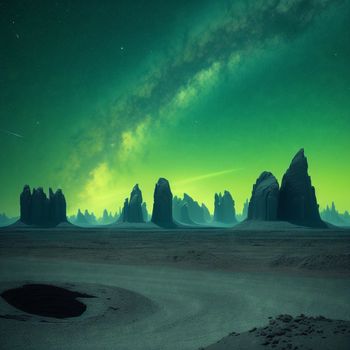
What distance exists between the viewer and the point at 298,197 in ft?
323

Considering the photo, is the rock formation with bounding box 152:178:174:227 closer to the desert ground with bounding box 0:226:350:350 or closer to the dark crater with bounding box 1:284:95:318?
the desert ground with bounding box 0:226:350:350

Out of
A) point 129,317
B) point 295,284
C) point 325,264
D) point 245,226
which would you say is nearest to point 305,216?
point 245,226

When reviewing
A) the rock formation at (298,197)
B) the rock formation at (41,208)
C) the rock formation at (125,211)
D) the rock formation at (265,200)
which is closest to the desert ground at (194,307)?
the rock formation at (265,200)

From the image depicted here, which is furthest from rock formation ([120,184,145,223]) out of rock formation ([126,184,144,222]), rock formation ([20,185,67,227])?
rock formation ([20,185,67,227])

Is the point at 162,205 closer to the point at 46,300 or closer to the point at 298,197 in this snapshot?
the point at 298,197

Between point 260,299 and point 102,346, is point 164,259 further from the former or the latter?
point 102,346

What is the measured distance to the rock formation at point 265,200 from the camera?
10081 cm

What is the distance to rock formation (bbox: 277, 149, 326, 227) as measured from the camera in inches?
3875

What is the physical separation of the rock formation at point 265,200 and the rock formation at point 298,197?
2.73 m

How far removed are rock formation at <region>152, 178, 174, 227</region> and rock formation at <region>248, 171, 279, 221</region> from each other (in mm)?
44603

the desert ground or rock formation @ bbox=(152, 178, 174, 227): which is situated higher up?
rock formation @ bbox=(152, 178, 174, 227)

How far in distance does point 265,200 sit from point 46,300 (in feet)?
310

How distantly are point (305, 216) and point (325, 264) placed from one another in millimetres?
78776

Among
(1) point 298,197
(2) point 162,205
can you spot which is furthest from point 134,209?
(1) point 298,197
